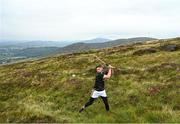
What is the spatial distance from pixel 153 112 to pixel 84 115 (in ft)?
15.4

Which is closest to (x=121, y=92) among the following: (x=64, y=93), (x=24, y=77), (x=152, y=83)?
(x=152, y=83)

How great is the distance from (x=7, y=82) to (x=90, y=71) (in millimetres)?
9792

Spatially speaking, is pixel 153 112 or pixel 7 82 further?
pixel 7 82

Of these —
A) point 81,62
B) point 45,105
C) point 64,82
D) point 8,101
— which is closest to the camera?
point 45,105

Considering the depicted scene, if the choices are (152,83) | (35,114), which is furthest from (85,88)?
(35,114)

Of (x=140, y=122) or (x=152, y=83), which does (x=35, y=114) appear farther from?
(x=152, y=83)

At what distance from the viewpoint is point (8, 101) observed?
101 feet

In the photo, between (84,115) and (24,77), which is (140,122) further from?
(24,77)

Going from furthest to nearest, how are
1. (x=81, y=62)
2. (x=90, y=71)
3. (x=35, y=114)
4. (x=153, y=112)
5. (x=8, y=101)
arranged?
(x=81, y=62) < (x=90, y=71) < (x=8, y=101) < (x=35, y=114) < (x=153, y=112)

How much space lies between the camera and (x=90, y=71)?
3822 centimetres

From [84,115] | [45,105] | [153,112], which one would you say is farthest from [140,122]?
[45,105]

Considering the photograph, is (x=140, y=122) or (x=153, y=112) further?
(x=153, y=112)

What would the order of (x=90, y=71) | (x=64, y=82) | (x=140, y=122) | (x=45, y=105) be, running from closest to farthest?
(x=140, y=122)
(x=45, y=105)
(x=64, y=82)
(x=90, y=71)

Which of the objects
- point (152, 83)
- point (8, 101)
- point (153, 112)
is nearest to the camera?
point (153, 112)
